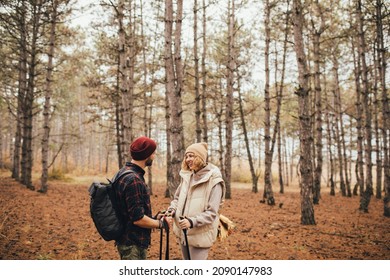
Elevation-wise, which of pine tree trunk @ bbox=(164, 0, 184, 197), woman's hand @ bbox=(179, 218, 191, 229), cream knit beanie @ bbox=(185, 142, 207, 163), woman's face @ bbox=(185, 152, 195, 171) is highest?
pine tree trunk @ bbox=(164, 0, 184, 197)

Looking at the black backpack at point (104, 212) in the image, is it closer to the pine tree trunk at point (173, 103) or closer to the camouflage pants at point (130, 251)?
the camouflage pants at point (130, 251)

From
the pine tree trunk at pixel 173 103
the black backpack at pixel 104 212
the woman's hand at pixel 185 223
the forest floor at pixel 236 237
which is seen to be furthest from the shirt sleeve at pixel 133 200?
the pine tree trunk at pixel 173 103

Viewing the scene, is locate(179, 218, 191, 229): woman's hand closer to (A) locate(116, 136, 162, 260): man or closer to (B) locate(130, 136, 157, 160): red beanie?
(A) locate(116, 136, 162, 260): man

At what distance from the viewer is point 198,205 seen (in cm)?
303

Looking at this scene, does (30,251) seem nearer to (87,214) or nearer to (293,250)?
(87,214)

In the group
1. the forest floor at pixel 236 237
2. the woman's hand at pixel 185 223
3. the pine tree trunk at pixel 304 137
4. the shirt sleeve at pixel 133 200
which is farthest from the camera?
the pine tree trunk at pixel 304 137

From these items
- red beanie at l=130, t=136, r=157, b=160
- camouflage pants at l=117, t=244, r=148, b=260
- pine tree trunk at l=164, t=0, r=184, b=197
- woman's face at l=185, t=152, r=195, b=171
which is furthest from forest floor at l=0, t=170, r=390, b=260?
red beanie at l=130, t=136, r=157, b=160

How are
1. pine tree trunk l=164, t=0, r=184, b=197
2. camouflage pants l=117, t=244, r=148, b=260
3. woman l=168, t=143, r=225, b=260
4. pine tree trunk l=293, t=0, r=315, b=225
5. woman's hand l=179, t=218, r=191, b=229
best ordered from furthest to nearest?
pine tree trunk l=293, t=0, r=315, b=225 → pine tree trunk l=164, t=0, r=184, b=197 → woman l=168, t=143, r=225, b=260 → woman's hand l=179, t=218, r=191, b=229 → camouflage pants l=117, t=244, r=148, b=260

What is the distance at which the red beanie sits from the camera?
110 inches

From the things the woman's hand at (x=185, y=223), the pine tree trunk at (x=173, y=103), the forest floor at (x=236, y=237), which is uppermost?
the pine tree trunk at (x=173, y=103)

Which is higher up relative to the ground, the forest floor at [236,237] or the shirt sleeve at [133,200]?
the shirt sleeve at [133,200]

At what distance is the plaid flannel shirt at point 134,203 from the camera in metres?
2.55

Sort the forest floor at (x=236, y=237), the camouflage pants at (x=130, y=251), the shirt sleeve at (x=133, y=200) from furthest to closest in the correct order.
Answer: the forest floor at (x=236, y=237), the camouflage pants at (x=130, y=251), the shirt sleeve at (x=133, y=200)
